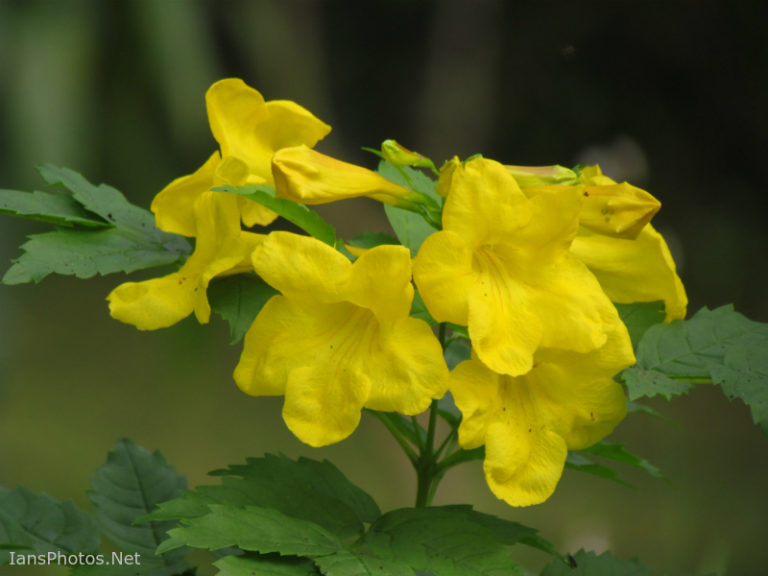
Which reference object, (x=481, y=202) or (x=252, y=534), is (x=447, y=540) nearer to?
(x=252, y=534)

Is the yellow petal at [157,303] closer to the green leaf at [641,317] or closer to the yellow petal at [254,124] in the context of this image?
the yellow petal at [254,124]

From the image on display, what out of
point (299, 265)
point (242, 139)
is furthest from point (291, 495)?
point (242, 139)

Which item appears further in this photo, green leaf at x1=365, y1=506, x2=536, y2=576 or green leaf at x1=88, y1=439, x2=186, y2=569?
green leaf at x1=88, y1=439, x2=186, y2=569

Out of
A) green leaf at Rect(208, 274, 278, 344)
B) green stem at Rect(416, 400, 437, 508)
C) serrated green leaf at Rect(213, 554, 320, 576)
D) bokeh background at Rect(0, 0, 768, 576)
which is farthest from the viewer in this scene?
bokeh background at Rect(0, 0, 768, 576)

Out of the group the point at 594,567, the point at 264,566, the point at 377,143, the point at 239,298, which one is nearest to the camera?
the point at 264,566

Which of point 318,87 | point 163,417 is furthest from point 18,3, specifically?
point 163,417

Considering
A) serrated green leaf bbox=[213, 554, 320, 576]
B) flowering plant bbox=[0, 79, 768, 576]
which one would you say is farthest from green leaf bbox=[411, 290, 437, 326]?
serrated green leaf bbox=[213, 554, 320, 576]

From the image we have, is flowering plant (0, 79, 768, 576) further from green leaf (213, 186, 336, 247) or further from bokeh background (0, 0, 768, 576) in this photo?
bokeh background (0, 0, 768, 576)
